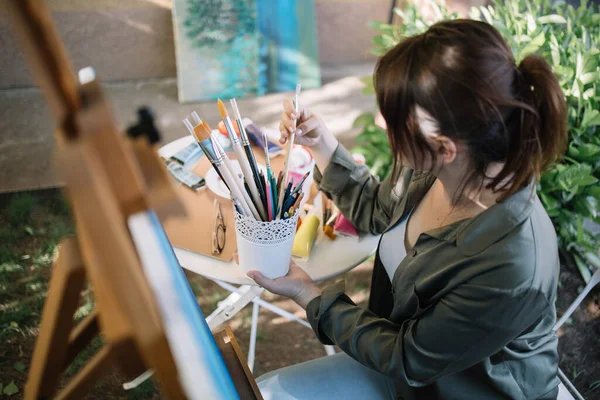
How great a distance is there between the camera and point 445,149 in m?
0.86

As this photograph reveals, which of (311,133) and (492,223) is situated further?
(311,133)

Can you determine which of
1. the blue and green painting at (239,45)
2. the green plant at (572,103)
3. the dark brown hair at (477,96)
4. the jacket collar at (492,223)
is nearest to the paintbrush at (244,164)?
the dark brown hair at (477,96)

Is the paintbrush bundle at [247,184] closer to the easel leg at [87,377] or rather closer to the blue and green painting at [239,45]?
the easel leg at [87,377]

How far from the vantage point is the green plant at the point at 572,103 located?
175cm

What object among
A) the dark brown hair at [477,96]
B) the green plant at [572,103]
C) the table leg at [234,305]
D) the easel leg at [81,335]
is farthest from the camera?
the green plant at [572,103]

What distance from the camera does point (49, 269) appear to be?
6.75 ft

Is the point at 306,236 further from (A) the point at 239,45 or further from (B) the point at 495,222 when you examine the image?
(A) the point at 239,45

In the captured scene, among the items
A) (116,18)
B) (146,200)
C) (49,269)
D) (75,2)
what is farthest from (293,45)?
(146,200)

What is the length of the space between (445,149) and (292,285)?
0.42m

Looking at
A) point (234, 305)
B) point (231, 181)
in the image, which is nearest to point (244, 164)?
point (231, 181)

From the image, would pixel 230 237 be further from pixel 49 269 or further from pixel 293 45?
pixel 293 45

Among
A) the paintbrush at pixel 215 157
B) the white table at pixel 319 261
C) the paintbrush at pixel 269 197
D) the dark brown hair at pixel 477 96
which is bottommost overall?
the white table at pixel 319 261

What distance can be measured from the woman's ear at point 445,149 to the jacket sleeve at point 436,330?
8.9 inches

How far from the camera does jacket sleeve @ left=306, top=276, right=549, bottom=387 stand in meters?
0.86
